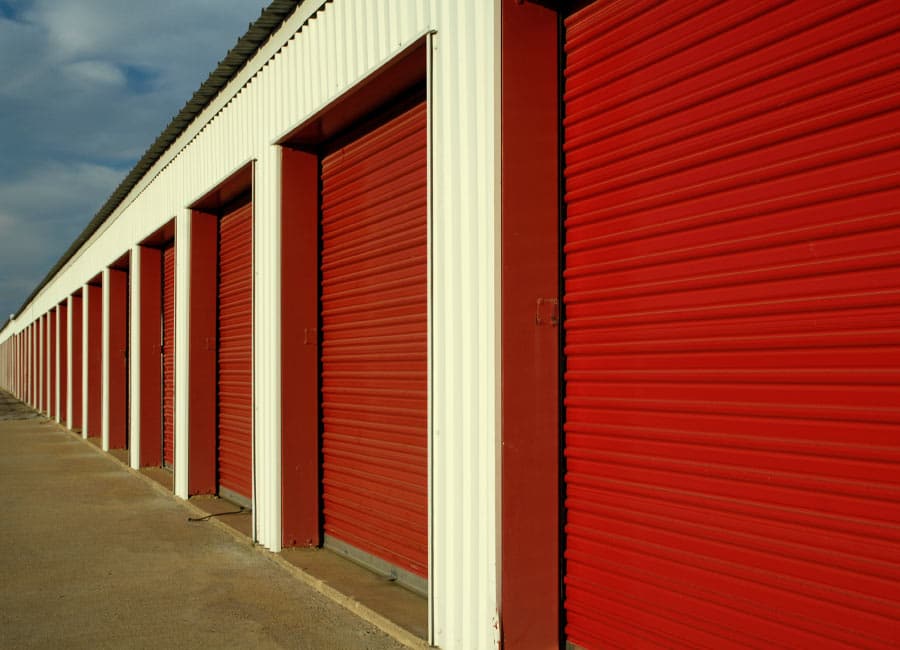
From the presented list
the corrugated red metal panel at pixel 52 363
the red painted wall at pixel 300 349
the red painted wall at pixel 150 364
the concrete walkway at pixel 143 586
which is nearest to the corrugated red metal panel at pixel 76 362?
the corrugated red metal panel at pixel 52 363

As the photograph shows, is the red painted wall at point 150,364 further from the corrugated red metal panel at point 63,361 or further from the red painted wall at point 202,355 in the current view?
the corrugated red metal panel at point 63,361

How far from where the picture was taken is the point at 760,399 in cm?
372

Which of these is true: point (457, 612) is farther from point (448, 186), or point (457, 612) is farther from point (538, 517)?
point (448, 186)

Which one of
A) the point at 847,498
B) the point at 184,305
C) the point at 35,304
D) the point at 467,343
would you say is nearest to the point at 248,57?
the point at 184,305

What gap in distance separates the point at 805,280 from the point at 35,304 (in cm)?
3909

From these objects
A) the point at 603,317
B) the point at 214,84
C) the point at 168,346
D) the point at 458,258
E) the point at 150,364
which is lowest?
the point at 150,364

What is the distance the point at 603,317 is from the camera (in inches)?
180

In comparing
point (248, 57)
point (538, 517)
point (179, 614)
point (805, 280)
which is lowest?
point (179, 614)

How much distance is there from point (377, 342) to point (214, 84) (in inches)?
184

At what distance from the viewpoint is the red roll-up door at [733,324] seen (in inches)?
131

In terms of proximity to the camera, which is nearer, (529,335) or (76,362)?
(529,335)

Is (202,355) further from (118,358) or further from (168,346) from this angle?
(118,358)

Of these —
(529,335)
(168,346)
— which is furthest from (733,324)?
(168,346)

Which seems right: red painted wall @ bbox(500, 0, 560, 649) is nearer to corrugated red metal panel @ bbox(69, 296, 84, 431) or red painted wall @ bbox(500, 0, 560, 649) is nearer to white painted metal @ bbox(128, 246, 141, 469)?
white painted metal @ bbox(128, 246, 141, 469)
